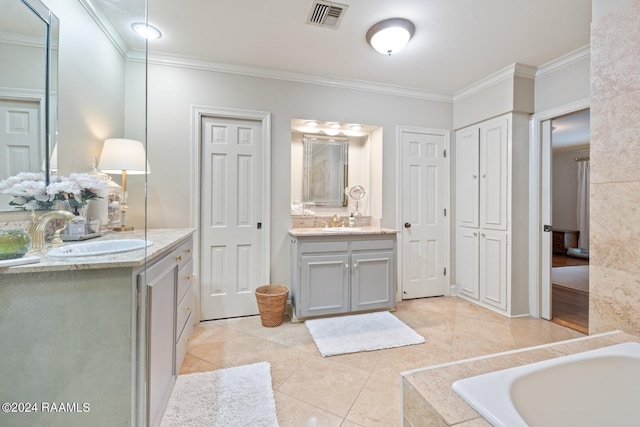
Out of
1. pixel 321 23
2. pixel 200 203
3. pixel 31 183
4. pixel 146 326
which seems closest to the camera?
pixel 146 326

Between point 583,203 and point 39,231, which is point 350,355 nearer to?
point 39,231

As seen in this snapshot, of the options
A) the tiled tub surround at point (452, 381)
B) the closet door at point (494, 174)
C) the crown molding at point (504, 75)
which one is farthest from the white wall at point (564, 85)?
the tiled tub surround at point (452, 381)

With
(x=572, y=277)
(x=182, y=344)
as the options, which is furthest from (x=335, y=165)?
(x=572, y=277)

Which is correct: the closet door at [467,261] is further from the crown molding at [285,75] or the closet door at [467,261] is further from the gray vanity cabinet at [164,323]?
the gray vanity cabinet at [164,323]

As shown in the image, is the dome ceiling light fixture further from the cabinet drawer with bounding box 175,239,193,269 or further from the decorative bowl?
the decorative bowl

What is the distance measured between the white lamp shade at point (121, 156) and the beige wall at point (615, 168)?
106 inches

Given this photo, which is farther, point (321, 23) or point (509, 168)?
point (509, 168)

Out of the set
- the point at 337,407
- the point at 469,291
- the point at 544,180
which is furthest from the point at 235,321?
the point at 544,180

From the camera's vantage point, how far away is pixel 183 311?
1.83m

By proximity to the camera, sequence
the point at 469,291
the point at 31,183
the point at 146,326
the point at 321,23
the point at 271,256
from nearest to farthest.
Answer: the point at 146,326 → the point at 31,183 → the point at 321,23 → the point at 271,256 → the point at 469,291

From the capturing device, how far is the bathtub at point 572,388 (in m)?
0.91

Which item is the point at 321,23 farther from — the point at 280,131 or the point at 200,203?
the point at 200,203

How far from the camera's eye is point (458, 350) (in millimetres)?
2129

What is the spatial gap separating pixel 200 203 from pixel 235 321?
1.18 metres
